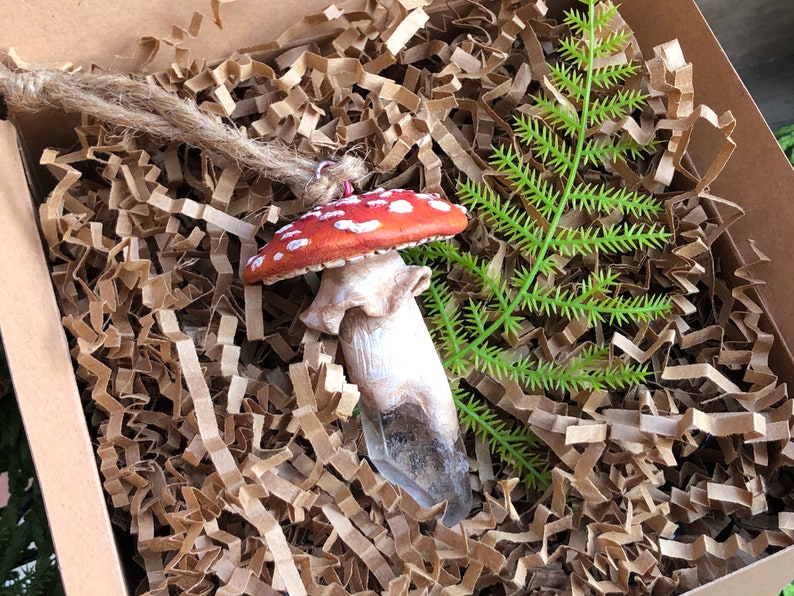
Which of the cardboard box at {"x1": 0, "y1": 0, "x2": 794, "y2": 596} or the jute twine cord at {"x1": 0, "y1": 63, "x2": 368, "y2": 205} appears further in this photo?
the jute twine cord at {"x1": 0, "y1": 63, "x2": 368, "y2": 205}

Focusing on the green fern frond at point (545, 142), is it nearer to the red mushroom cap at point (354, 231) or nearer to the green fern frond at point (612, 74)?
the green fern frond at point (612, 74)

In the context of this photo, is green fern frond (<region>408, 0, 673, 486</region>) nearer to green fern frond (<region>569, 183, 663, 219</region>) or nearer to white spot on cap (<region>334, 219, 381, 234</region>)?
green fern frond (<region>569, 183, 663, 219</region>)

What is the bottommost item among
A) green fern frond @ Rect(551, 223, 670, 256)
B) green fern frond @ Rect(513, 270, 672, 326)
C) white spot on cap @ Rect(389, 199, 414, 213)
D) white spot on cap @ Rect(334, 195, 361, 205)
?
green fern frond @ Rect(513, 270, 672, 326)

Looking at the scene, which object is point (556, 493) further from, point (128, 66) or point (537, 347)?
point (128, 66)

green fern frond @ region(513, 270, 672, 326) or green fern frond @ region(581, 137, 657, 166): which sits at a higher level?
green fern frond @ region(581, 137, 657, 166)

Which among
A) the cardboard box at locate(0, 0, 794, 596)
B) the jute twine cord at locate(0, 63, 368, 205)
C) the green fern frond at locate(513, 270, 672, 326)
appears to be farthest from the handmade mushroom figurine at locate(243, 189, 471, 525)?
the cardboard box at locate(0, 0, 794, 596)

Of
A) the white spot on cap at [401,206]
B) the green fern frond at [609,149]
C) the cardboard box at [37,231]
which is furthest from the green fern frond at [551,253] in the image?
the white spot on cap at [401,206]

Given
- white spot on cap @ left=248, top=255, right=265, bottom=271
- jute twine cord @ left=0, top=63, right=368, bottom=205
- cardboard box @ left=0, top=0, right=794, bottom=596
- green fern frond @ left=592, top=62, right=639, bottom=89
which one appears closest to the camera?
cardboard box @ left=0, top=0, right=794, bottom=596
